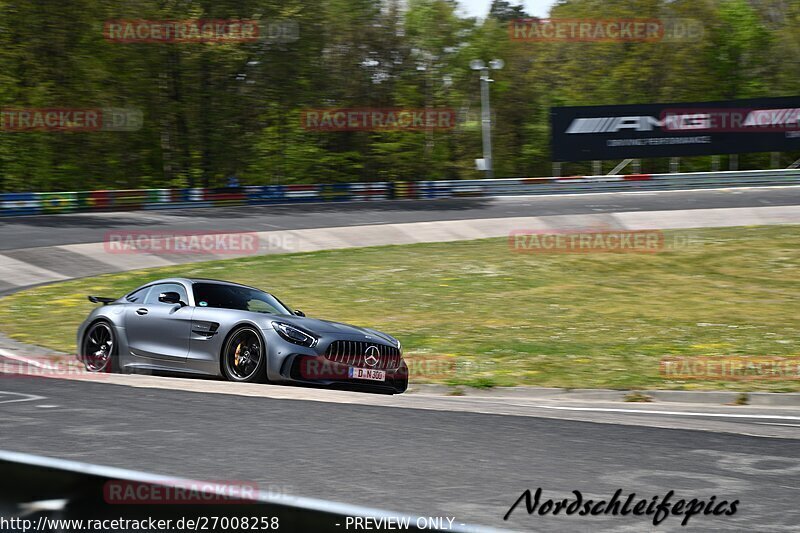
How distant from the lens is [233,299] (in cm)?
990

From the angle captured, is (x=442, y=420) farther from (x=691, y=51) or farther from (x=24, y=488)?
(x=691, y=51)

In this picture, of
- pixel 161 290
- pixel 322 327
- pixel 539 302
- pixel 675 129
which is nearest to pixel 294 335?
pixel 322 327

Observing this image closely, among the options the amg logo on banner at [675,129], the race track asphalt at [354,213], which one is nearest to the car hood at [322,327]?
the race track asphalt at [354,213]

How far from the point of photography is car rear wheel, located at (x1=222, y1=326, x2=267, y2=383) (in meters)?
8.93

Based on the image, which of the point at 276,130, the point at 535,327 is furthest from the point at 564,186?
the point at 535,327

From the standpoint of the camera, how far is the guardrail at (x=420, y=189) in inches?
1339

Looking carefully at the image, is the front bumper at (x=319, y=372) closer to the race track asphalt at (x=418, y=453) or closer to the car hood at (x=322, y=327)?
the car hood at (x=322, y=327)

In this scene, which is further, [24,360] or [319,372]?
[24,360]

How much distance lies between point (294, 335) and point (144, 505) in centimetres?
592

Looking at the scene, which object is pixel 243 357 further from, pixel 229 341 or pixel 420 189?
pixel 420 189

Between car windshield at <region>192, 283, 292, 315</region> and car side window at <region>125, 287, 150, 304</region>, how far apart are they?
743 millimetres

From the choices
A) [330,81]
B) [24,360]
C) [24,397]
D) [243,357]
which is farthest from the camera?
[330,81]

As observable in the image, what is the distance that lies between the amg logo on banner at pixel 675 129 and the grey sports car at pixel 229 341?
3102 cm

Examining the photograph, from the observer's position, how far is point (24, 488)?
3.10m
